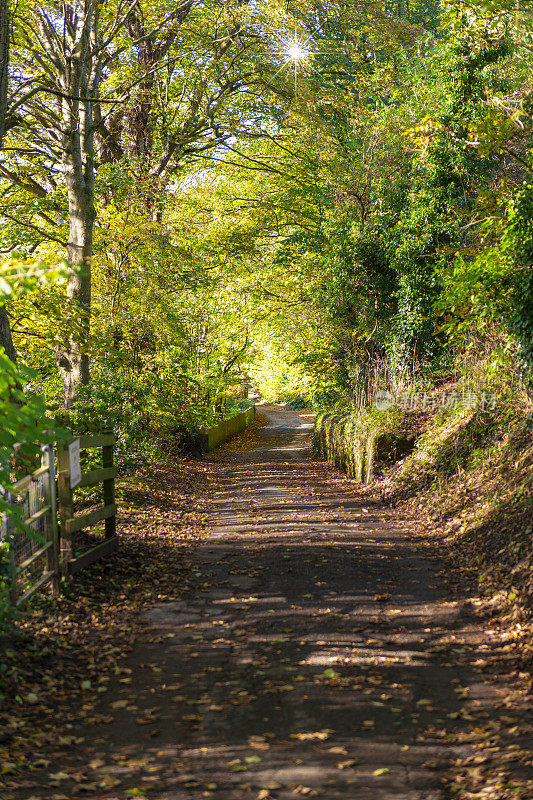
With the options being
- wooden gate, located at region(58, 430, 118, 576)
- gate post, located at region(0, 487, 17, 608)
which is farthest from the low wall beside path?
gate post, located at region(0, 487, 17, 608)

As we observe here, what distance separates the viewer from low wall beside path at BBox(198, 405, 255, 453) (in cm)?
2380

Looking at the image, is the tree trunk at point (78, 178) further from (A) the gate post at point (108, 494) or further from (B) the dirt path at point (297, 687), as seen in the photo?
(B) the dirt path at point (297, 687)

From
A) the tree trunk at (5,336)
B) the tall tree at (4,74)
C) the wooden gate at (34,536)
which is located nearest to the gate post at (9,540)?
the wooden gate at (34,536)

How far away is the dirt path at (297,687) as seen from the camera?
3.83 metres

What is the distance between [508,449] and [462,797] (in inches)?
256

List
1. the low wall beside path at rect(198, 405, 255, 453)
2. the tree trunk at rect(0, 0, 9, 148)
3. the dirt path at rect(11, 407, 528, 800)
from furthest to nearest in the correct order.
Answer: the low wall beside path at rect(198, 405, 255, 453)
the tree trunk at rect(0, 0, 9, 148)
the dirt path at rect(11, 407, 528, 800)

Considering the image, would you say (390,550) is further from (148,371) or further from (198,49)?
(198,49)

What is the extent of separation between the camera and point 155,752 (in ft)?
13.7

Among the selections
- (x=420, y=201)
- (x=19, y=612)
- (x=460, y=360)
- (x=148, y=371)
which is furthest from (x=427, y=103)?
(x=19, y=612)

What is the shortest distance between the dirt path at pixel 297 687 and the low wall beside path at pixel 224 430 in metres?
14.6

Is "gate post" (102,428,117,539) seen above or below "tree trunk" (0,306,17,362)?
below
